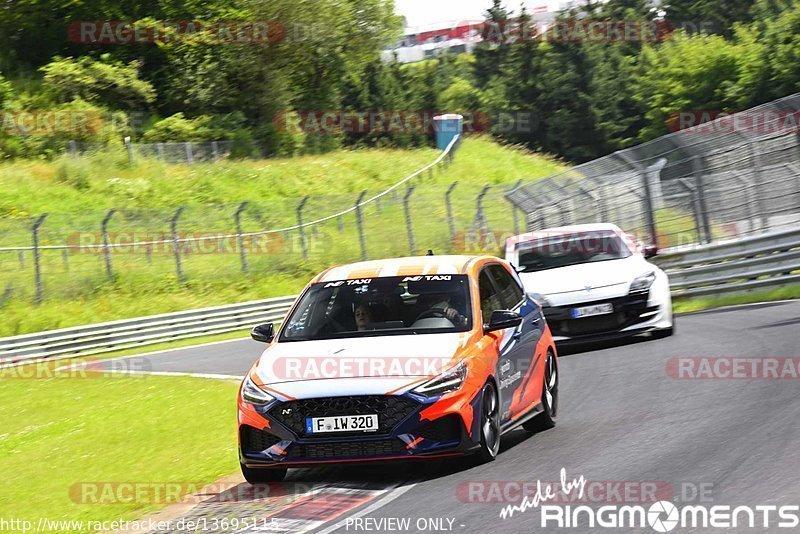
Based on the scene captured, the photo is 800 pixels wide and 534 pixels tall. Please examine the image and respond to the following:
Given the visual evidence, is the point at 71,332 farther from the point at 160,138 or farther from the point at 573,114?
the point at 573,114

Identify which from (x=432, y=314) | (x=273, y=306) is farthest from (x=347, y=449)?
(x=273, y=306)

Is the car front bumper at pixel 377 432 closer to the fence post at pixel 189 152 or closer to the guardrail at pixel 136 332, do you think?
the guardrail at pixel 136 332

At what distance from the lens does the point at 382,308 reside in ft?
30.1

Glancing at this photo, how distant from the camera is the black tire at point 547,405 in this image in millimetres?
9922

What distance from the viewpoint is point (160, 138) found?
5219 centimetres

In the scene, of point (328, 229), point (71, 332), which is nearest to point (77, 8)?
point (328, 229)

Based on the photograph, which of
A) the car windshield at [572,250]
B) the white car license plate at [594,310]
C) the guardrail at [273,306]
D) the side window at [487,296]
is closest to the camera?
the side window at [487,296]

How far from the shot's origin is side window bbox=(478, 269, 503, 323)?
9.27 metres

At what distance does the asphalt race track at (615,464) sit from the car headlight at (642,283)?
1971 millimetres

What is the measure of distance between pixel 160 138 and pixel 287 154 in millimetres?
8584

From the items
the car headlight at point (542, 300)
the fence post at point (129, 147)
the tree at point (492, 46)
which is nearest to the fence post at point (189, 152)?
the fence post at point (129, 147)

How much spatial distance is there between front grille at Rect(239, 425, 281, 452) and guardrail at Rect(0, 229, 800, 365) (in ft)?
39.8

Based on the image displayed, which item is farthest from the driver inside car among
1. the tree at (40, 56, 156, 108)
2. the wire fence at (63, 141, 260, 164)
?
the tree at (40, 56, 156, 108)

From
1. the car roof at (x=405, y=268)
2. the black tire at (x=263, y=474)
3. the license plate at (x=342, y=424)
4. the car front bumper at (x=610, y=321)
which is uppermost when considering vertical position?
the car roof at (x=405, y=268)
